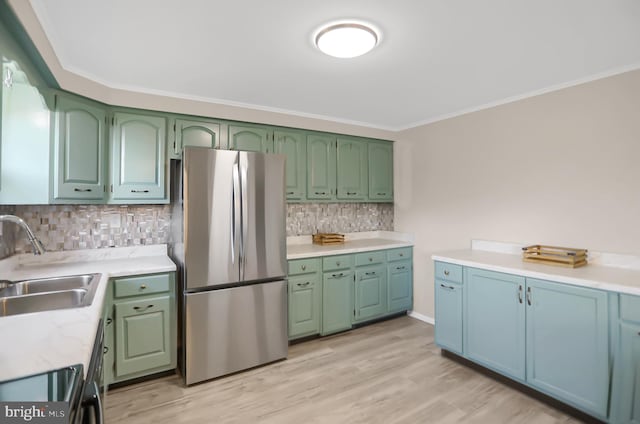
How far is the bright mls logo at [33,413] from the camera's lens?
2.45ft

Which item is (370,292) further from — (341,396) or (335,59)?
(335,59)

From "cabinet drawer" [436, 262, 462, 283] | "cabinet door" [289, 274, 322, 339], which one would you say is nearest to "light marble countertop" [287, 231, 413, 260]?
"cabinet door" [289, 274, 322, 339]

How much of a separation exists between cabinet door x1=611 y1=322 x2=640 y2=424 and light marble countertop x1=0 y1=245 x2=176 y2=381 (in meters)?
2.65

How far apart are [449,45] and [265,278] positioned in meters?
2.17

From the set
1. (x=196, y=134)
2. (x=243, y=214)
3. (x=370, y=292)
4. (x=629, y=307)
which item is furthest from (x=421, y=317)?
(x=196, y=134)

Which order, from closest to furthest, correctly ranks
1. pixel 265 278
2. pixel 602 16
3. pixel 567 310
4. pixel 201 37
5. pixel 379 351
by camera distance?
pixel 602 16
pixel 201 37
pixel 567 310
pixel 265 278
pixel 379 351

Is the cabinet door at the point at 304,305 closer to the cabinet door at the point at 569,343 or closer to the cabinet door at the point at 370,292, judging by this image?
the cabinet door at the point at 370,292

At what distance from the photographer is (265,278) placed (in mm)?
2740

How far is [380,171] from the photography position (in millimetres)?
4152

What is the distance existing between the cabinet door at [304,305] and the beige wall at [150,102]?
5.36 ft

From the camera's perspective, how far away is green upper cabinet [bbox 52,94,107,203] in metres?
2.29

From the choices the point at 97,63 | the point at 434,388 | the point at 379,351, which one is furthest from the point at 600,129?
the point at 97,63

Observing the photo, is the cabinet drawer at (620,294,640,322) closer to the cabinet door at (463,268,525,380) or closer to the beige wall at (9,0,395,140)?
the cabinet door at (463,268,525,380)

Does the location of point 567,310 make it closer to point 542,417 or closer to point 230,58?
point 542,417
